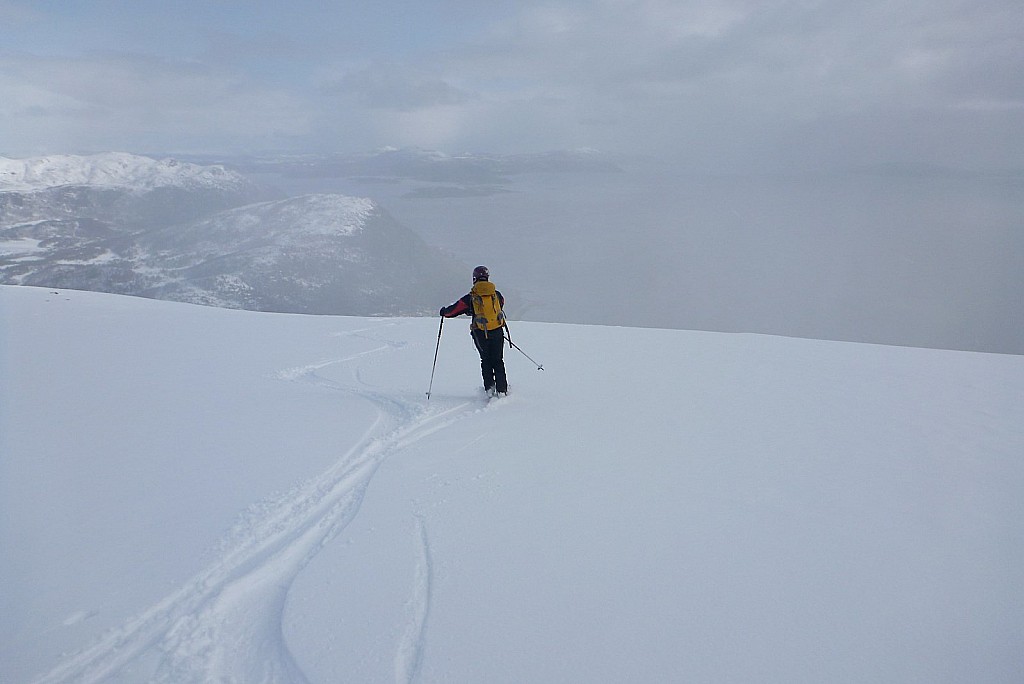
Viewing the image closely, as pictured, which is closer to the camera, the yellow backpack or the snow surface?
the snow surface

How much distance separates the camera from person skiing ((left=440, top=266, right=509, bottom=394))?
31.5 feet

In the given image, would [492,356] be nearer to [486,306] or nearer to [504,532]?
[486,306]

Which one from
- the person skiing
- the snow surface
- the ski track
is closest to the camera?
the ski track

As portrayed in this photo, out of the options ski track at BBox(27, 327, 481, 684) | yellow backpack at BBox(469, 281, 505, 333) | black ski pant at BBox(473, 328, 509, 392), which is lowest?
ski track at BBox(27, 327, 481, 684)

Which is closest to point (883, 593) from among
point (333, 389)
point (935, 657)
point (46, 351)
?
point (935, 657)

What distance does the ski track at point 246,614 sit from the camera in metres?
3.41

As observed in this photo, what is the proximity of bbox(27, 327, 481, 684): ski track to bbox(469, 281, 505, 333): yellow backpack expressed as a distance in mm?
4067

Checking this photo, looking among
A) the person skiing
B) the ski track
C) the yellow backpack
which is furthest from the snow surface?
the yellow backpack

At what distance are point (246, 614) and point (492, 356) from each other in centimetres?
623

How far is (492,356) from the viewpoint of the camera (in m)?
9.77

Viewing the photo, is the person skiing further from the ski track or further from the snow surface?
the ski track

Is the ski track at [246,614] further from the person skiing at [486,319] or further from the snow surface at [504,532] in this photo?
the person skiing at [486,319]

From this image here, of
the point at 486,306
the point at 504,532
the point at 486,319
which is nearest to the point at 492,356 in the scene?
the point at 486,319

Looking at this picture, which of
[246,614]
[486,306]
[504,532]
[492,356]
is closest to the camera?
[246,614]
